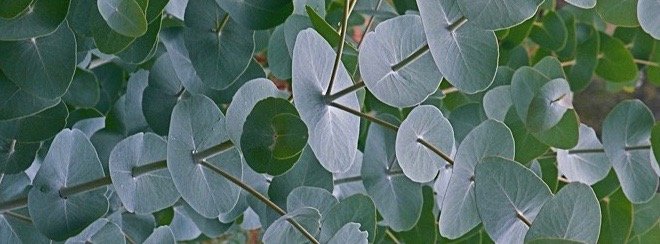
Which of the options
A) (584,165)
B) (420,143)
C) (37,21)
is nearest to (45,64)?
(37,21)

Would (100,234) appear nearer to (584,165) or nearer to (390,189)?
(390,189)

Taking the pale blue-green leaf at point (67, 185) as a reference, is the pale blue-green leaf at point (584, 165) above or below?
below

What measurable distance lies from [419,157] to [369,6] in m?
0.14

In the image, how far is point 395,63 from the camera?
0.30 meters

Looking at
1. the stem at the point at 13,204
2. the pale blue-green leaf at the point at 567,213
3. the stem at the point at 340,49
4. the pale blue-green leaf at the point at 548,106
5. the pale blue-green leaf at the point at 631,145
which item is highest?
the stem at the point at 340,49

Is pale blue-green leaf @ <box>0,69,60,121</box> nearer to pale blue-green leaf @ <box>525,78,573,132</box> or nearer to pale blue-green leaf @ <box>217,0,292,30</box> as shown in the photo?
pale blue-green leaf @ <box>217,0,292,30</box>

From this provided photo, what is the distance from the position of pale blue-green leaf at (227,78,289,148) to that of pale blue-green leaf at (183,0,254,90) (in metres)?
0.04

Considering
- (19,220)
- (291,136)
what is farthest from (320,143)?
(19,220)

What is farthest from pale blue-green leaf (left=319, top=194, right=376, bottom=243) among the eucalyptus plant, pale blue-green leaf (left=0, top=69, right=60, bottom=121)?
pale blue-green leaf (left=0, top=69, right=60, bottom=121)

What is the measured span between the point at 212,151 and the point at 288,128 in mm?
44

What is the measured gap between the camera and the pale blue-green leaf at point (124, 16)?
27cm

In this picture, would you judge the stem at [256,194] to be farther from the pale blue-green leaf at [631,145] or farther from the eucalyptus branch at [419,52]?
the pale blue-green leaf at [631,145]

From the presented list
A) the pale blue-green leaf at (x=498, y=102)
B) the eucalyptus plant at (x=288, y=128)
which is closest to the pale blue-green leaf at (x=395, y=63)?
the eucalyptus plant at (x=288, y=128)

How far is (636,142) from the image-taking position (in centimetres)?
44
